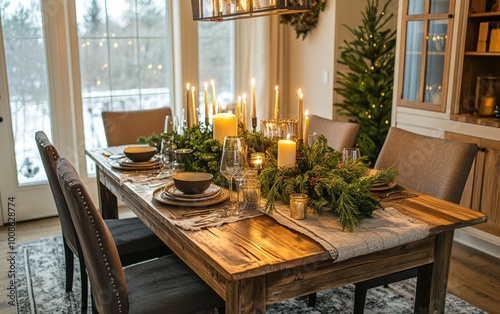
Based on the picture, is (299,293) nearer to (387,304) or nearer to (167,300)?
(167,300)

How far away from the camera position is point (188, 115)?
2.82m

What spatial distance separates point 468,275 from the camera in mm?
3150

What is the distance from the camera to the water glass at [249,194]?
198 centimetres

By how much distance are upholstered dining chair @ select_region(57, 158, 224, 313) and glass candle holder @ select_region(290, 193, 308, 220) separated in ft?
1.43

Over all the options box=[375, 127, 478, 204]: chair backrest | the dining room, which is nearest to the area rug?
the dining room

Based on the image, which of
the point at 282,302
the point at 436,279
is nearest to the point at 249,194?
the point at 436,279

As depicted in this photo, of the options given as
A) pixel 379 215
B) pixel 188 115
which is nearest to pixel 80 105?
pixel 188 115

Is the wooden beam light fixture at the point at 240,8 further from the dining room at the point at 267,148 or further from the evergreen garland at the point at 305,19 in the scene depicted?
the evergreen garland at the point at 305,19

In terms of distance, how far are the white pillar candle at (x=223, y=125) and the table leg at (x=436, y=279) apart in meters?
1.06

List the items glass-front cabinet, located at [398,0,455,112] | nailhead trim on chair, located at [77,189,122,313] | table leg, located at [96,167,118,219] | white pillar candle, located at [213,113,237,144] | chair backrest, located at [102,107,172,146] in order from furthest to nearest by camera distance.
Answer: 1. glass-front cabinet, located at [398,0,455,112]
2. chair backrest, located at [102,107,172,146]
3. table leg, located at [96,167,118,219]
4. white pillar candle, located at [213,113,237,144]
5. nailhead trim on chair, located at [77,189,122,313]

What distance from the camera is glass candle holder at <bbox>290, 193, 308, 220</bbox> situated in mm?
1850

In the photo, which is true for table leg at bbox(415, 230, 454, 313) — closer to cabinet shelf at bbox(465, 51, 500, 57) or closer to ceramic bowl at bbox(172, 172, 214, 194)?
ceramic bowl at bbox(172, 172, 214, 194)

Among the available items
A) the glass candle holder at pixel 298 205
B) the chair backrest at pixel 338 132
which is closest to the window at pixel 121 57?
the chair backrest at pixel 338 132

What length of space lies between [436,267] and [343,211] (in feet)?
A: 1.59
